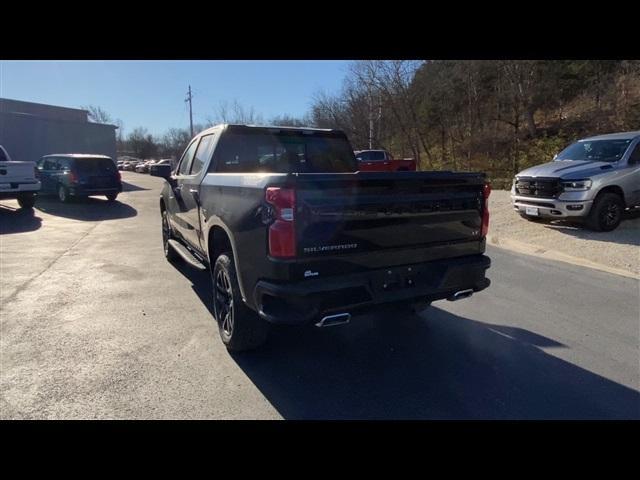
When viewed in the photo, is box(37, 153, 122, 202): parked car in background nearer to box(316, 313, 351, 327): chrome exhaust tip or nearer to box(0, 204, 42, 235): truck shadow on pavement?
box(0, 204, 42, 235): truck shadow on pavement

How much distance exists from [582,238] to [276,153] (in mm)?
6545

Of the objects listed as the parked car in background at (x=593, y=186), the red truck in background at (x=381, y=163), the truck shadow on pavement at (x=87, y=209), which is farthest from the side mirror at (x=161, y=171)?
the red truck in background at (x=381, y=163)

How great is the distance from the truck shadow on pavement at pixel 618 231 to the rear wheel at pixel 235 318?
7.21m

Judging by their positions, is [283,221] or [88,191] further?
[88,191]

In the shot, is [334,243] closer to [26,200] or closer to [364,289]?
[364,289]

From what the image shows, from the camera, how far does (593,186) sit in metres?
7.82

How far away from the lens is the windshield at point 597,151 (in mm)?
8430

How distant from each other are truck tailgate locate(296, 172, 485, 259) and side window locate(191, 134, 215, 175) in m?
2.25

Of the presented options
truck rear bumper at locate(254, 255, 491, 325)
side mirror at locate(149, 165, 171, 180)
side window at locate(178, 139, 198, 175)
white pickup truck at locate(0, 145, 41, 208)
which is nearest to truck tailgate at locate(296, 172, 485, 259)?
truck rear bumper at locate(254, 255, 491, 325)

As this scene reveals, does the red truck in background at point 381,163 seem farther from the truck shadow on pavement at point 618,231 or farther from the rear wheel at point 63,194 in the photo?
the rear wheel at point 63,194

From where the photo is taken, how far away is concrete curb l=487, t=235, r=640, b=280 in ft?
20.5

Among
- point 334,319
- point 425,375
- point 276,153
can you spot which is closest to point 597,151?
point 276,153
